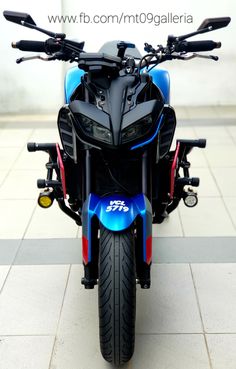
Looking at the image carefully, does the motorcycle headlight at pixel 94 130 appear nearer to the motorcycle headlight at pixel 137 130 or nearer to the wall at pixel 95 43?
the motorcycle headlight at pixel 137 130

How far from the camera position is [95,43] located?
20.1 feet

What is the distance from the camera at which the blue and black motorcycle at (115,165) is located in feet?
5.54

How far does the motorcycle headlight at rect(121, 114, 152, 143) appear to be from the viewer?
166 centimetres

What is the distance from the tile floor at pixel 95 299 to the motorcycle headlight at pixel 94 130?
2.83 ft

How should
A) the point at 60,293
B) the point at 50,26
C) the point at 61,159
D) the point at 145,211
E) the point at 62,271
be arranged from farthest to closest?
the point at 50,26 → the point at 62,271 → the point at 60,293 → the point at 61,159 → the point at 145,211

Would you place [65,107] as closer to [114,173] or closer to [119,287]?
[114,173]

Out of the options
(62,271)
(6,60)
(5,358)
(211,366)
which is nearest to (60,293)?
(62,271)

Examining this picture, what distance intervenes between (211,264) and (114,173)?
3.13 feet

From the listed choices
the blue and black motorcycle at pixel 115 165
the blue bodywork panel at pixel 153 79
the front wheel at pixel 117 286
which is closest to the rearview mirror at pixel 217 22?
the blue and black motorcycle at pixel 115 165

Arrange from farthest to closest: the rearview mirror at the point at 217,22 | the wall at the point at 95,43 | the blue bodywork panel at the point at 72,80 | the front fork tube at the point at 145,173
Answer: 1. the wall at the point at 95,43
2. the blue bodywork panel at the point at 72,80
3. the rearview mirror at the point at 217,22
4. the front fork tube at the point at 145,173

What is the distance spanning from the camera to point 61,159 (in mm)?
2119

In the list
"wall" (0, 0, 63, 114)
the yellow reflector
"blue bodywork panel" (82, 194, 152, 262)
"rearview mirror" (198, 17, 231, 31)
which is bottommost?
"wall" (0, 0, 63, 114)

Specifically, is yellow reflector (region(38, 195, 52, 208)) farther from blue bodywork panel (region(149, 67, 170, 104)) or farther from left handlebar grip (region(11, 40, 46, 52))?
blue bodywork panel (region(149, 67, 170, 104))

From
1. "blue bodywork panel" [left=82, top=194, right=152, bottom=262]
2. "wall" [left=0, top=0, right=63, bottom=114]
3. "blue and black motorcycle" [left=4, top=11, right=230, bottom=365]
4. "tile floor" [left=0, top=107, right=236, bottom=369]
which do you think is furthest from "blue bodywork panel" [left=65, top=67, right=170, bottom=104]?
"wall" [left=0, top=0, right=63, bottom=114]
